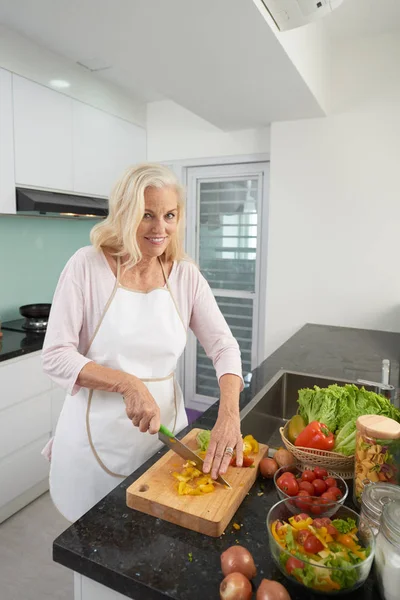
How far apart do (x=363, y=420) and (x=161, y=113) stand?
118 inches

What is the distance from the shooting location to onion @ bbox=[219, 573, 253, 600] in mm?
668

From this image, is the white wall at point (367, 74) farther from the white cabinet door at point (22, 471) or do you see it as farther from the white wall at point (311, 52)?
the white cabinet door at point (22, 471)

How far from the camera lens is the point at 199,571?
0.75 metres

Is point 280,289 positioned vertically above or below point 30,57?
below

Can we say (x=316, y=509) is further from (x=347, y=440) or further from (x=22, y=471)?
(x=22, y=471)

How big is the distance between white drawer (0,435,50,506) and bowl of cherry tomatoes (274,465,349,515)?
1673 millimetres

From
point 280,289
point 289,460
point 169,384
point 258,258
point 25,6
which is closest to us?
point 289,460

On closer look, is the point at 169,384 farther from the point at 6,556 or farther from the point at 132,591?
the point at 6,556

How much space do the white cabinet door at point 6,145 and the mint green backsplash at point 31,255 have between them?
39 centimetres

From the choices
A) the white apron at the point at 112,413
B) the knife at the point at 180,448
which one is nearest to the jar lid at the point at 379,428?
the knife at the point at 180,448

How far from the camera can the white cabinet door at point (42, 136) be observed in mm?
2344

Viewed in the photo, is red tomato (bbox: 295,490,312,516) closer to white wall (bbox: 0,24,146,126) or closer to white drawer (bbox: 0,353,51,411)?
white drawer (bbox: 0,353,51,411)

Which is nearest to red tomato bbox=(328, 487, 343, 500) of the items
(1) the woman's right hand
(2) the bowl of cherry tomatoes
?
(2) the bowl of cherry tomatoes

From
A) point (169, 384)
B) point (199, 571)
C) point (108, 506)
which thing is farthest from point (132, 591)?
point (169, 384)
